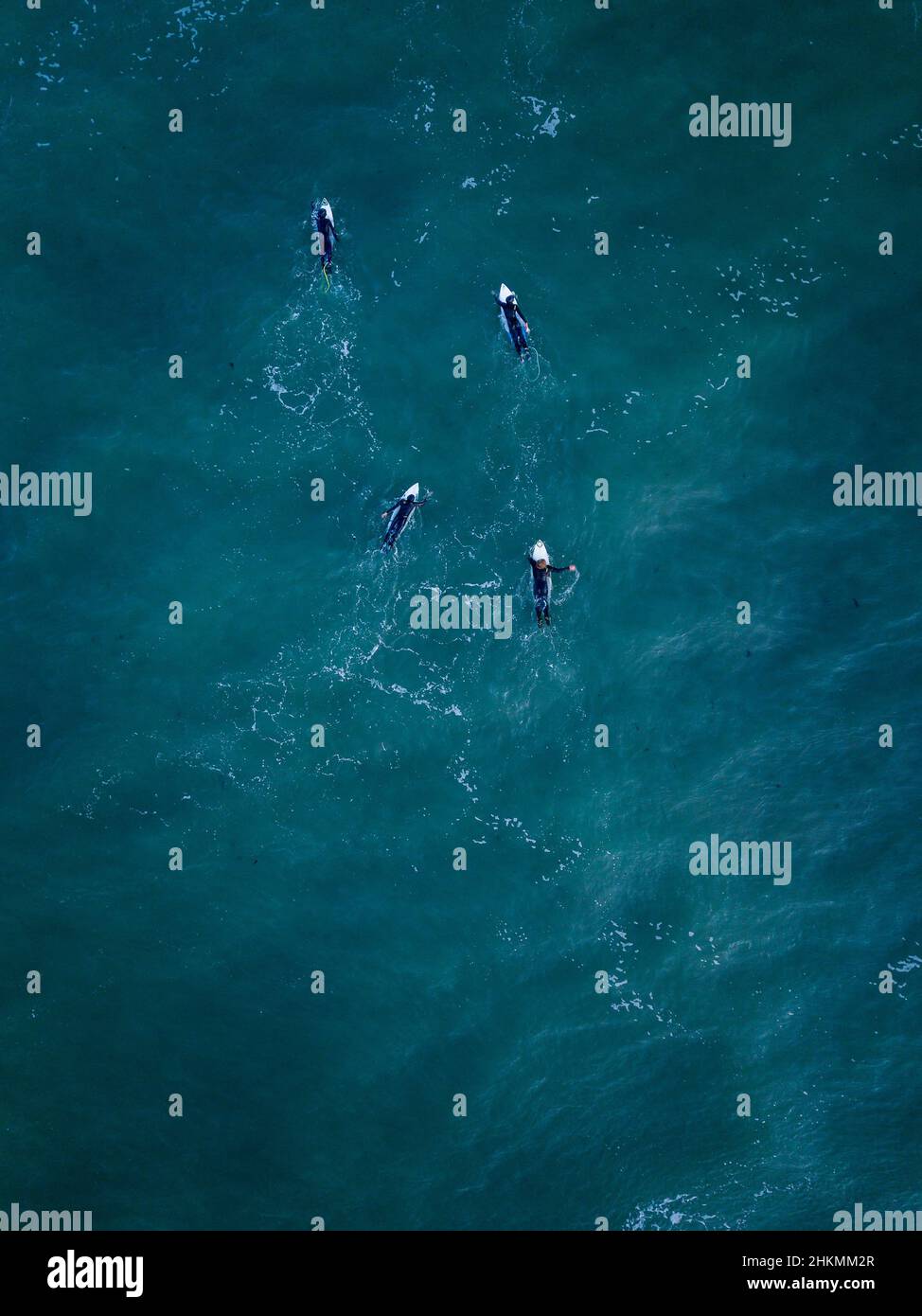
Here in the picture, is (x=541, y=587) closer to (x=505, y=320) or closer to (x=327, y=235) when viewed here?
(x=505, y=320)

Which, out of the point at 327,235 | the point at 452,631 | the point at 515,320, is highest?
the point at 327,235

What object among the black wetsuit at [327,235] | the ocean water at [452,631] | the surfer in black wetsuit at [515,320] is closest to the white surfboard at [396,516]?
the ocean water at [452,631]

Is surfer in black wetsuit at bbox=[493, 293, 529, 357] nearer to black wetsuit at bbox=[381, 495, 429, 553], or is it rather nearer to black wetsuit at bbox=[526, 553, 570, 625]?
black wetsuit at bbox=[381, 495, 429, 553]

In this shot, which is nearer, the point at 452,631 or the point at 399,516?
the point at 399,516

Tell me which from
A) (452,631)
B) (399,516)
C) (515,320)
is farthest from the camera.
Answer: (452,631)

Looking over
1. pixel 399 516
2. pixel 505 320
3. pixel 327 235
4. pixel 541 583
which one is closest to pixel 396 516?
pixel 399 516

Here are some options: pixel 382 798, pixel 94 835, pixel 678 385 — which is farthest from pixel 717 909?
pixel 94 835
